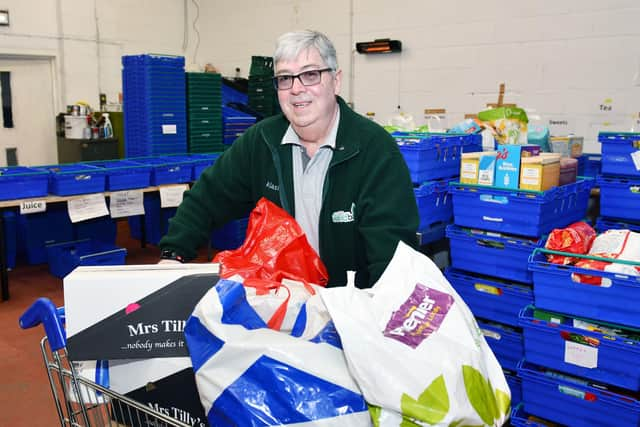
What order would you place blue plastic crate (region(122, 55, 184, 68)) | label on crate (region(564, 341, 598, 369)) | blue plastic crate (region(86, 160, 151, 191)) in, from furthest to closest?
blue plastic crate (region(122, 55, 184, 68)) → blue plastic crate (region(86, 160, 151, 191)) → label on crate (region(564, 341, 598, 369))

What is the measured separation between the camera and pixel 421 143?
3.12m

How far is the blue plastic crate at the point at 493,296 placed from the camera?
3004mm

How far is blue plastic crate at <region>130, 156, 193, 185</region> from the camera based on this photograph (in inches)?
193

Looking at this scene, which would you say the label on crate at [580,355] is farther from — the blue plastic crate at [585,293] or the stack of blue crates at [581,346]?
the blue plastic crate at [585,293]

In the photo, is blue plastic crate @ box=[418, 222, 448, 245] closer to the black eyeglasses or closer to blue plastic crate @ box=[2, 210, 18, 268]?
the black eyeglasses

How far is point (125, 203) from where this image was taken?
4.73 metres

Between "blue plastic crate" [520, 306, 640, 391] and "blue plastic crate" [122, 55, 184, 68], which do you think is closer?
"blue plastic crate" [520, 306, 640, 391]

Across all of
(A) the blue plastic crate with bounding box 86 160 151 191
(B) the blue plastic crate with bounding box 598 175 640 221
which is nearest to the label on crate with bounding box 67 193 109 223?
(A) the blue plastic crate with bounding box 86 160 151 191

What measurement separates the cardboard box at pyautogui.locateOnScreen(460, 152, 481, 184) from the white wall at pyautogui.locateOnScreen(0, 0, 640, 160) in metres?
2.98

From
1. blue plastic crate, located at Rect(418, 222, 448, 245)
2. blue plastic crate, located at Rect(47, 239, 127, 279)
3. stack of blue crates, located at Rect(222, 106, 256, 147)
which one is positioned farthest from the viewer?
stack of blue crates, located at Rect(222, 106, 256, 147)

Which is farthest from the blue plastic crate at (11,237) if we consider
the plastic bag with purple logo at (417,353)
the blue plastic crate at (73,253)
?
the plastic bag with purple logo at (417,353)

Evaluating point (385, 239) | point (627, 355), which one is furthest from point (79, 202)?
point (627, 355)

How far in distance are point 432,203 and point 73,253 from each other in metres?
3.16

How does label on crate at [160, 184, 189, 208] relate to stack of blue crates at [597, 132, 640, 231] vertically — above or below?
below
